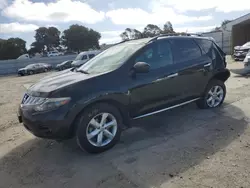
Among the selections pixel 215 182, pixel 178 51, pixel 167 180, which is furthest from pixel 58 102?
pixel 178 51

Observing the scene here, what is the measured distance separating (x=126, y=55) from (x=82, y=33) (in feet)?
206

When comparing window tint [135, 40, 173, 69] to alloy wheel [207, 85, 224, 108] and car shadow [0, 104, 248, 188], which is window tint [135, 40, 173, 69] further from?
alloy wheel [207, 85, 224, 108]

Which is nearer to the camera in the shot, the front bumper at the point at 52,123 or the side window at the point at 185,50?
the front bumper at the point at 52,123

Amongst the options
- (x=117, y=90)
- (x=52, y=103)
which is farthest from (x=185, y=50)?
(x=52, y=103)

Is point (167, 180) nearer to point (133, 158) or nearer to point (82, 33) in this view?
point (133, 158)

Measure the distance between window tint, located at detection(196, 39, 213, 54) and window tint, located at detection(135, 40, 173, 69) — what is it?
100 centimetres

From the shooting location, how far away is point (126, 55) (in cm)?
414

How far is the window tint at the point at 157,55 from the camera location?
13.7 feet

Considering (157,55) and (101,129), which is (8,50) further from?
(101,129)

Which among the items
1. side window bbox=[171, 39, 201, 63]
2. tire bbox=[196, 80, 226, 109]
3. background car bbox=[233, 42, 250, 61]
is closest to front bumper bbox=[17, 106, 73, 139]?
side window bbox=[171, 39, 201, 63]

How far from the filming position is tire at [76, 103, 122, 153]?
3438 mm

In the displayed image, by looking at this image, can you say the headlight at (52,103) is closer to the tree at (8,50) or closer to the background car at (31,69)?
the background car at (31,69)

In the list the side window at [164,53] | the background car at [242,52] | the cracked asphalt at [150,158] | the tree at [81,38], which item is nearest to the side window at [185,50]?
the side window at [164,53]

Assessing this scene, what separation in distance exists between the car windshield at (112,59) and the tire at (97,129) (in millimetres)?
716
